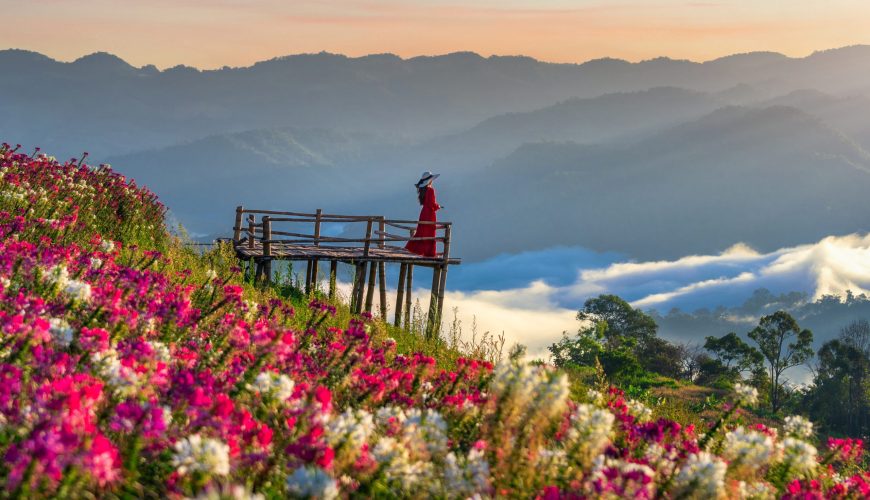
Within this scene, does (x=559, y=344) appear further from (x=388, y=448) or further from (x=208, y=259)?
(x=388, y=448)

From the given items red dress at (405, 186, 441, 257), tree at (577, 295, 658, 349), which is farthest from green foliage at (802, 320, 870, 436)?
red dress at (405, 186, 441, 257)

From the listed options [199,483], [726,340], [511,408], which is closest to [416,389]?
[511,408]

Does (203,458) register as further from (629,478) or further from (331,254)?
(331,254)

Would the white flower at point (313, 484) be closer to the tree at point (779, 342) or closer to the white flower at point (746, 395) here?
the white flower at point (746, 395)

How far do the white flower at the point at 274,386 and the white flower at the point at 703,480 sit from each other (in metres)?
1.79

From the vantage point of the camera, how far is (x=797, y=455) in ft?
14.5

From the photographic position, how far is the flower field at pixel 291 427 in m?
3.05

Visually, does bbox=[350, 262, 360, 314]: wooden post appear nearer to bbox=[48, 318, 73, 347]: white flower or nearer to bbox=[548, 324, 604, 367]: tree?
bbox=[48, 318, 73, 347]: white flower

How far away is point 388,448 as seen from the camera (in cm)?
348

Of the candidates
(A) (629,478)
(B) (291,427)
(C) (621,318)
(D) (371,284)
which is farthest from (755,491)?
(C) (621,318)

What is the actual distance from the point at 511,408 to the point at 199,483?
4.90 feet

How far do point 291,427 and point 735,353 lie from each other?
47291 mm

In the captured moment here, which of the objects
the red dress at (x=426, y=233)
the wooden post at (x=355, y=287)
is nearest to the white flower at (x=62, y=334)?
the wooden post at (x=355, y=287)

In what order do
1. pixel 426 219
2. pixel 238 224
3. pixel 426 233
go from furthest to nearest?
1. pixel 426 219
2. pixel 426 233
3. pixel 238 224
